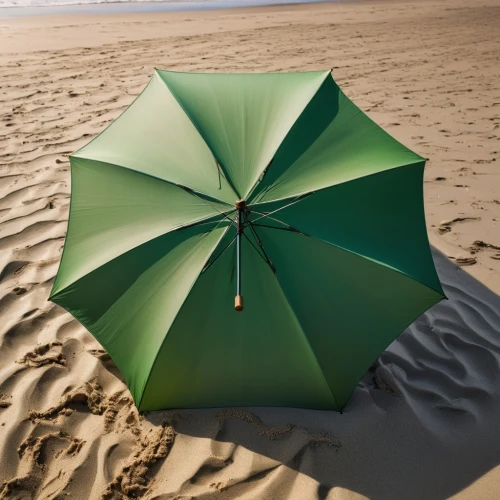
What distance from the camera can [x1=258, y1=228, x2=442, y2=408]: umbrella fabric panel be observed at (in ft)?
6.95

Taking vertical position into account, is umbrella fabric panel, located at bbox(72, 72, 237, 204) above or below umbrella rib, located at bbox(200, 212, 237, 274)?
above

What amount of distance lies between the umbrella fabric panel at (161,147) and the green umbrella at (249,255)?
0.01 meters

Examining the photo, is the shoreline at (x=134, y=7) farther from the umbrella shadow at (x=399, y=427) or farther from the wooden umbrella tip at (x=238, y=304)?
the wooden umbrella tip at (x=238, y=304)

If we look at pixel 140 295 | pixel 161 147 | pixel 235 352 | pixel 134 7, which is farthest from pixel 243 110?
pixel 134 7

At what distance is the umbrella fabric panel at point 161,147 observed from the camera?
7.48ft

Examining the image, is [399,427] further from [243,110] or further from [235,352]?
[243,110]

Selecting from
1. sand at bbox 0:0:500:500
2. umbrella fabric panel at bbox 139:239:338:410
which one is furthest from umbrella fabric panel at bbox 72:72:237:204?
sand at bbox 0:0:500:500

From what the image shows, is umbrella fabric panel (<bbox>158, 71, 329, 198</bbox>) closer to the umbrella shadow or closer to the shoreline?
the umbrella shadow

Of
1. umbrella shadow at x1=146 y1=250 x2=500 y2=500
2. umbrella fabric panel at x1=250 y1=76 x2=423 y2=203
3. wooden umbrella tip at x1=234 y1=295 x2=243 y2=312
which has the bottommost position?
umbrella shadow at x1=146 y1=250 x2=500 y2=500

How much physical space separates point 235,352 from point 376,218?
35.9 inches

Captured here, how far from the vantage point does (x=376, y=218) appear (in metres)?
2.30

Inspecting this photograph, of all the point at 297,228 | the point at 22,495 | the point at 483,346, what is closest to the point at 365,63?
the point at 483,346

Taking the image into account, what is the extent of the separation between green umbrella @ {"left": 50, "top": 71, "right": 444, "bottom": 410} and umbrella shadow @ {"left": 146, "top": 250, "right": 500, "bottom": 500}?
251 millimetres

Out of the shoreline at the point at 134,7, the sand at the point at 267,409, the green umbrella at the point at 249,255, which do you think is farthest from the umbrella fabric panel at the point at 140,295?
the shoreline at the point at 134,7
